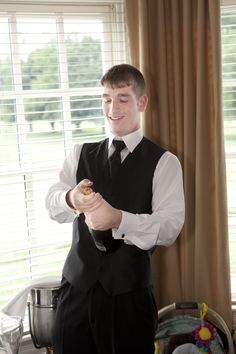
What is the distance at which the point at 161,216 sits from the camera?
5.55 feet

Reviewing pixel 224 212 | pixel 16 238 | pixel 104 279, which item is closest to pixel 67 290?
pixel 104 279

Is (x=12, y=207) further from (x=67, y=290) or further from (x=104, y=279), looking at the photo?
(x=104, y=279)

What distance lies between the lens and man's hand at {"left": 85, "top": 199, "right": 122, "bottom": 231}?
62.2 inches

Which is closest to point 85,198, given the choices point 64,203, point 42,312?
point 64,203

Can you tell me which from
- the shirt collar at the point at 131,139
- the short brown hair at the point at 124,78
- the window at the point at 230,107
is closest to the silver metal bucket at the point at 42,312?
the shirt collar at the point at 131,139

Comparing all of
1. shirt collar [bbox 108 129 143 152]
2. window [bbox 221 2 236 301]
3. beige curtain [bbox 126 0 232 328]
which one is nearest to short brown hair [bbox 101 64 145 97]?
shirt collar [bbox 108 129 143 152]

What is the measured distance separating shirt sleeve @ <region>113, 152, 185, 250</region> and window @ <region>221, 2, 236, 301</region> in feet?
3.26

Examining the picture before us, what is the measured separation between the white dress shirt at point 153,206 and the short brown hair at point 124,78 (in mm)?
189

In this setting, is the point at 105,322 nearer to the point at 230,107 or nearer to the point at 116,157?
the point at 116,157

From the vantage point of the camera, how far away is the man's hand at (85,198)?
5.17 feet

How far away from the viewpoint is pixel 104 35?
2.69 metres

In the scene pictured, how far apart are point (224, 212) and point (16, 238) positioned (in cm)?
119

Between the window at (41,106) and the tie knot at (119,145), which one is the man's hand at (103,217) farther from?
the window at (41,106)

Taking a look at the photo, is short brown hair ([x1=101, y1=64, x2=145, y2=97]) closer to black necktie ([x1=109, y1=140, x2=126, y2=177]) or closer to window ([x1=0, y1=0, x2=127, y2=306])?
black necktie ([x1=109, y1=140, x2=126, y2=177])
